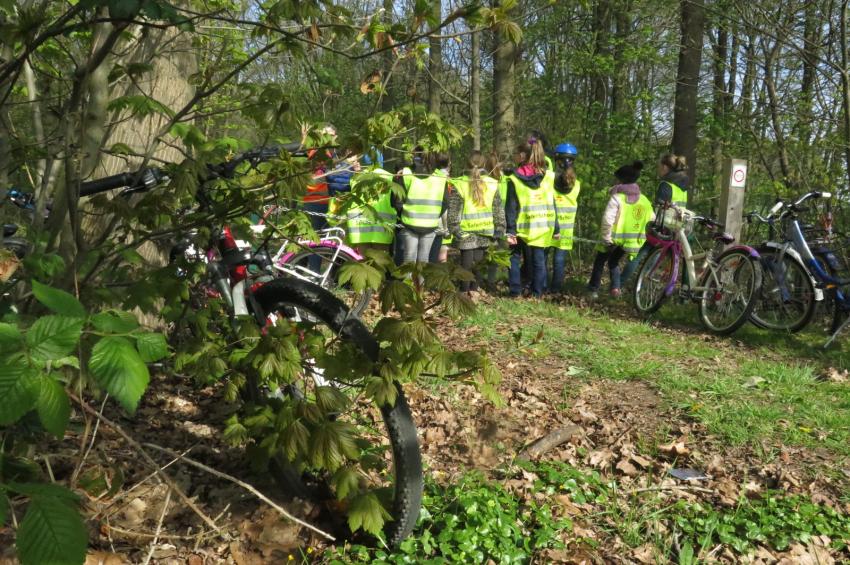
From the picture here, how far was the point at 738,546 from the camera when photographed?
3057 mm

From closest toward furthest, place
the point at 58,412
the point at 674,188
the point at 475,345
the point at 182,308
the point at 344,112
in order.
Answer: the point at 58,412 < the point at 182,308 < the point at 475,345 < the point at 674,188 < the point at 344,112

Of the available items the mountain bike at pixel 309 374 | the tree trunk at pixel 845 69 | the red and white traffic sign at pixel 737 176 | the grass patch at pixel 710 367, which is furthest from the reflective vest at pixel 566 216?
the mountain bike at pixel 309 374

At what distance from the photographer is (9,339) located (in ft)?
4.64

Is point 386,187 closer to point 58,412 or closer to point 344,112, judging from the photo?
point 58,412

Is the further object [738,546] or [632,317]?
[632,317]

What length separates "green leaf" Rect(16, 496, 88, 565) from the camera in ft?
4.57

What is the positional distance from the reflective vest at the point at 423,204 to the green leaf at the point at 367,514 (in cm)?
546

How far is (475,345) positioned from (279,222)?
3.23 m

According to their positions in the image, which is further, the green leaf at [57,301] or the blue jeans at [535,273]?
the blue jeans at [535,273]

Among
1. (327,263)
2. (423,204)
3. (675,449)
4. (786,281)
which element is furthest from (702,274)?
(327,263)

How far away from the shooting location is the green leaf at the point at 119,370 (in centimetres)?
142

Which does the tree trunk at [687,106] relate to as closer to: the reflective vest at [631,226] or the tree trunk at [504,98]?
the reflective vest at [631,226]

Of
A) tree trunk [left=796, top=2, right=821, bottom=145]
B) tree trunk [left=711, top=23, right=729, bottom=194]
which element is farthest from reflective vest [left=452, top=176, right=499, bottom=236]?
tree trunk [left=711, top=23, right=729, bottom=194]

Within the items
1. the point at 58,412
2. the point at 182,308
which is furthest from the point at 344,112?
the point at 58,412
